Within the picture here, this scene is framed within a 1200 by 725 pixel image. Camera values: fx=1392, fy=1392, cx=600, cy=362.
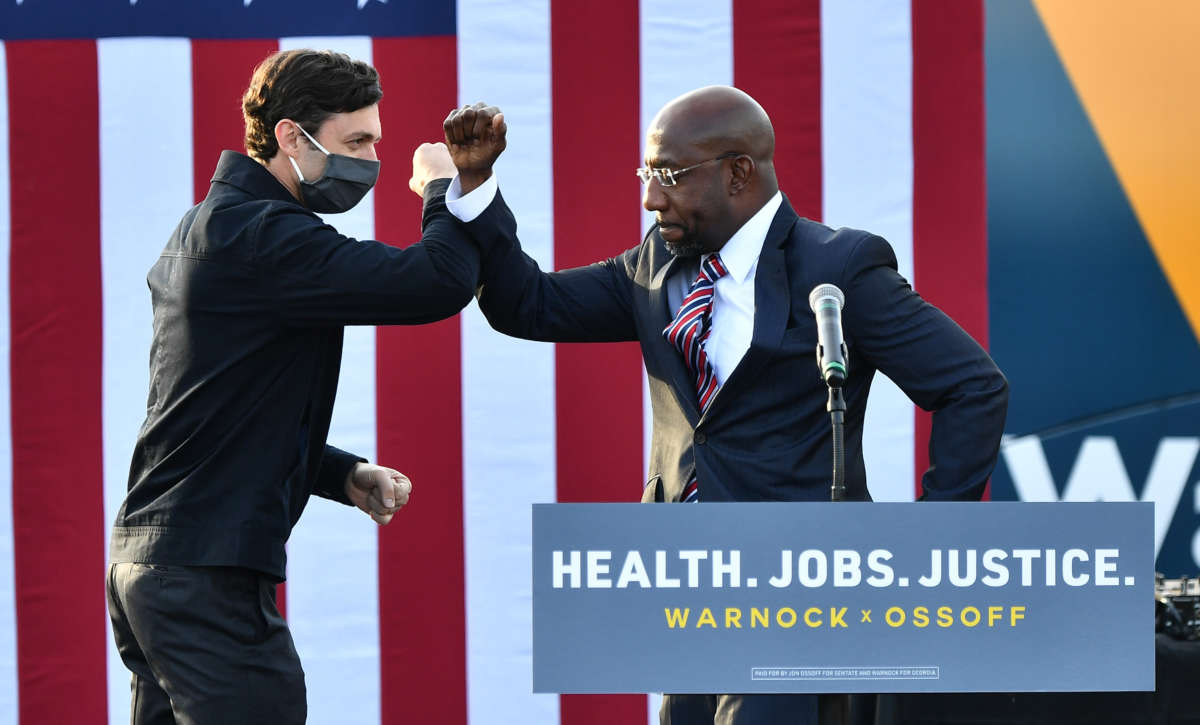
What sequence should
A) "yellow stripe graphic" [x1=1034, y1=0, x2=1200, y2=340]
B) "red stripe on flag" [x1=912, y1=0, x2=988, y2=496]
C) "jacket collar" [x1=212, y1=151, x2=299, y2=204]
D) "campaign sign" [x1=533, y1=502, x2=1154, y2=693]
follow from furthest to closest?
"yellow stripe graphic" [x1=1034, y1=0, x2=1200, y2=340] < "red stripe on flag" [x1=912, y1=0, x2=988, y2=496] < "jacket collar" [x1=212, y1=151, x2=299, y2=204] < "campaign sign" [x1=533, y1=502, x2=1154, y2=693]

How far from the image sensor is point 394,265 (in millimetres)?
1965

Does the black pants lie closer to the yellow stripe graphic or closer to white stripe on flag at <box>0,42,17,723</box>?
white stripe on flag at <box>0,42,17,723</box>

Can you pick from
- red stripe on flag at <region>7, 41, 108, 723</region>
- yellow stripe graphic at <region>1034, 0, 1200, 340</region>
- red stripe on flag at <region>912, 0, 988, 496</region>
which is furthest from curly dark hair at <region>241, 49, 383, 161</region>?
yellow stripe graphic at <region>1034, 0, 1200, 340</region>

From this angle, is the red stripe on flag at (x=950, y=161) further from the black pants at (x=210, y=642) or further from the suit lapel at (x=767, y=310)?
the black pants at (x=210, y=642)

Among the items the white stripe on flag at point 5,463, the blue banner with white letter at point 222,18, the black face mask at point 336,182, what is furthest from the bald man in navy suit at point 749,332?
the white stripe on flag at point 5,463

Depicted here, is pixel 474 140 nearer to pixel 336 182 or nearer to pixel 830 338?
pixel 336 182

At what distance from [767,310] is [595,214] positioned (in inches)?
48.4

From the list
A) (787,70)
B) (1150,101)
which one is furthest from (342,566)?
(1150,101)

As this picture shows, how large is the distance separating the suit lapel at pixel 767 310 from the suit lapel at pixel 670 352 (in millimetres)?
42

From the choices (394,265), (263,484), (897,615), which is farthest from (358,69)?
(897,615)

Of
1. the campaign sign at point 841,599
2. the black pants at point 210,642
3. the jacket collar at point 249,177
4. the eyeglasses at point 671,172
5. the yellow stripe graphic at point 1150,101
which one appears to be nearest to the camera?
the campaign sign at point 841,599

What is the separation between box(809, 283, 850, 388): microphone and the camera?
5.17 feet

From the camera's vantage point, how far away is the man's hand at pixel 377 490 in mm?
2148

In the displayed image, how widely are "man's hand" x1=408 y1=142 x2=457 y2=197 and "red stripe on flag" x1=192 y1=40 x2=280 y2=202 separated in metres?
1.25
